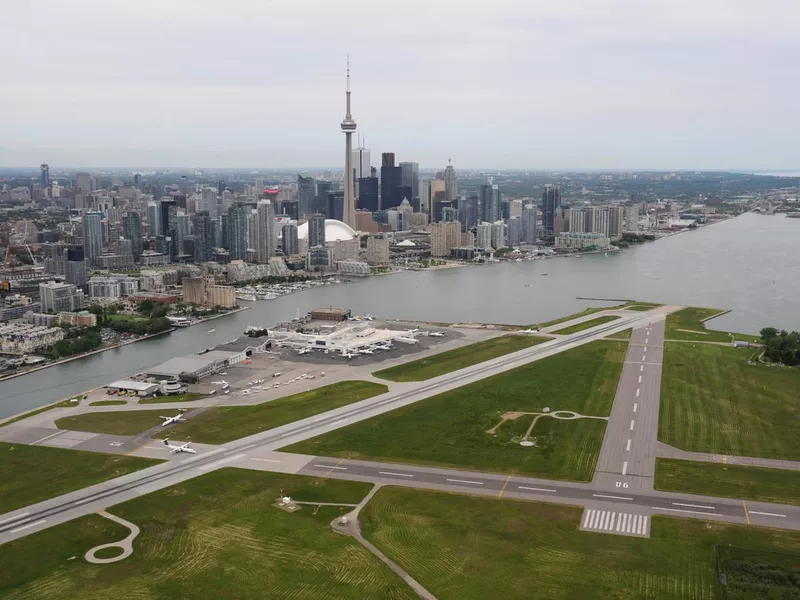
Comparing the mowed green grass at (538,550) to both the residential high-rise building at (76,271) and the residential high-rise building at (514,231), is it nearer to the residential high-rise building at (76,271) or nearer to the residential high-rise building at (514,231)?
the residential high-rise building at (76,271)

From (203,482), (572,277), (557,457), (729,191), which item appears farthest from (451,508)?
(729,191)

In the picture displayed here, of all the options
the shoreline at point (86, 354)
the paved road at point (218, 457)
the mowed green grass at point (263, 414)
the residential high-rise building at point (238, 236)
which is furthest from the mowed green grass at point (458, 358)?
the residential high-rise building at point (238, 236)

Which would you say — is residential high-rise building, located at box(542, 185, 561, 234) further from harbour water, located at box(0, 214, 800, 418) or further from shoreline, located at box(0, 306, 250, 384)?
shoreline, located at box(0, 306, 250, 384)

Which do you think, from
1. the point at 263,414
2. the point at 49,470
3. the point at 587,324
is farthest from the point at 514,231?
the point at 49,470

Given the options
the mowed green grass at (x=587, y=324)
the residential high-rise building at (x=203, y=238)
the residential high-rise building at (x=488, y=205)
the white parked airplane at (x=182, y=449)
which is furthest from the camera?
the residential high-rise building at (x=488, y=205)

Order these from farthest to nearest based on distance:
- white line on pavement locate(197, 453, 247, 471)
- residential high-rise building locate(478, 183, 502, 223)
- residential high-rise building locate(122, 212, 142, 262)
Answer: residential high-rise building locate(478, 183, 502, 223), residential high-rise building locate(122, 212, 142, 262), white line on pavement locate(197, 453, 247, 471)

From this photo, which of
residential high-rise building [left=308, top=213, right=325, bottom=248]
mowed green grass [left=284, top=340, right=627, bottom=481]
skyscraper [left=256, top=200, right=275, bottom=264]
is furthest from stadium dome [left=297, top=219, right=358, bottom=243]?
mowed green grass [left=284, top=340, right=627, bottom=481]
